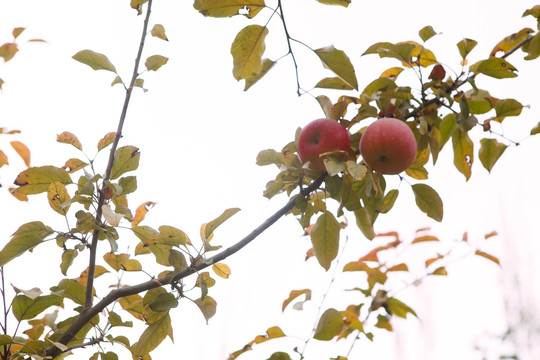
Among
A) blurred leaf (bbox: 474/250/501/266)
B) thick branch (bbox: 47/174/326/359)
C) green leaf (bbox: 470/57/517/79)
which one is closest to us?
thick branch (bbox: 47/174/326/359)

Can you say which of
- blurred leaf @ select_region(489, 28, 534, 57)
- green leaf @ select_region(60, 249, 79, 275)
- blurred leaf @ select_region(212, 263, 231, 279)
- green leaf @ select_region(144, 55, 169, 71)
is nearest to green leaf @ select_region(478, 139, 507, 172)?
blurred leaf @ select_region(489, 28, 534, 57)

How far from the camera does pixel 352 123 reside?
81 cm

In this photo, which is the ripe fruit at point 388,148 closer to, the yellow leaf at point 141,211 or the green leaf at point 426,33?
the green leaf at point 426,33

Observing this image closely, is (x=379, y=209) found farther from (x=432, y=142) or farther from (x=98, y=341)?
(x=98, y=341)

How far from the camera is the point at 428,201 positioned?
0.83 meters

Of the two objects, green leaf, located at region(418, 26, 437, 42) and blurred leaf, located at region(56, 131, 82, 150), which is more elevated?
green leaf, located at region(418, 26, 437, 42)

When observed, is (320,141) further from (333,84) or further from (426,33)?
(426,33)

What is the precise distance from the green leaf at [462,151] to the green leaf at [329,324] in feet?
1.14

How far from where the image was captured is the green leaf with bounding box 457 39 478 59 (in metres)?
0.79

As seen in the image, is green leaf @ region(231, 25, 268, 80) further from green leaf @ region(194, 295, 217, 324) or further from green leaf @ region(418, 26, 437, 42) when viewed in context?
green leaf @ region(194, 295, 217, 324)

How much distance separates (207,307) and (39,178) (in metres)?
0.41

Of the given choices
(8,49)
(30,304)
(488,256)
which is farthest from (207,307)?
(8,49)

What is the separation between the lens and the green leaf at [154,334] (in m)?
0.83

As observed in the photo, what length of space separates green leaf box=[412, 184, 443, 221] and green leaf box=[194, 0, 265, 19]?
416mm
